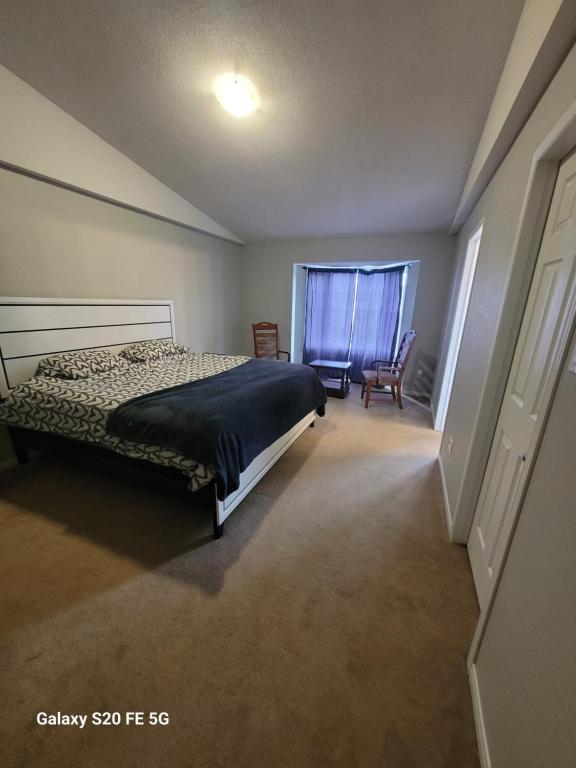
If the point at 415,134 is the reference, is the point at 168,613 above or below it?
below

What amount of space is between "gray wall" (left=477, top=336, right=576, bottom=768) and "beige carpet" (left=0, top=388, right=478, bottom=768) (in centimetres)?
31

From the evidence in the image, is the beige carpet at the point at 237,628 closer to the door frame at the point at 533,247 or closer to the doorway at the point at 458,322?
the door frame at the point at 533,247

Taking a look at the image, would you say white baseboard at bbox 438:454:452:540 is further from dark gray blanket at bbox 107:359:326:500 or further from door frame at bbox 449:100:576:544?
dark gray blanket at bbox 107:359:326:500

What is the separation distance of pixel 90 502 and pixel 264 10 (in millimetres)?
3183

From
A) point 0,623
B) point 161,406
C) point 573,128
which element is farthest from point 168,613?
point 573,128

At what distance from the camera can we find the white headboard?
228cm

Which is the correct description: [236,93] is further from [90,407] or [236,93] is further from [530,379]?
[530,379]

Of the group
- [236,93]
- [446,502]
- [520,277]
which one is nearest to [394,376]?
[446,502]

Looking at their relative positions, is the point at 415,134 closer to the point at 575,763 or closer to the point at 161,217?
the point at 161,217

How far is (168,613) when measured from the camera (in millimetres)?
1361

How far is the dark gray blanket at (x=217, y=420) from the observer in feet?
5.37

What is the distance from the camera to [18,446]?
93.9 inches

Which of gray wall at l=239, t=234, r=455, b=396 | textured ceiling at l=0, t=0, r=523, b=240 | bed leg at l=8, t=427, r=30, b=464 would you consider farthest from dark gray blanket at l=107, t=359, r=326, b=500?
gray wall at l=239, t=234, r=455, b=396

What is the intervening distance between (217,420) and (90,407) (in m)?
0.94
